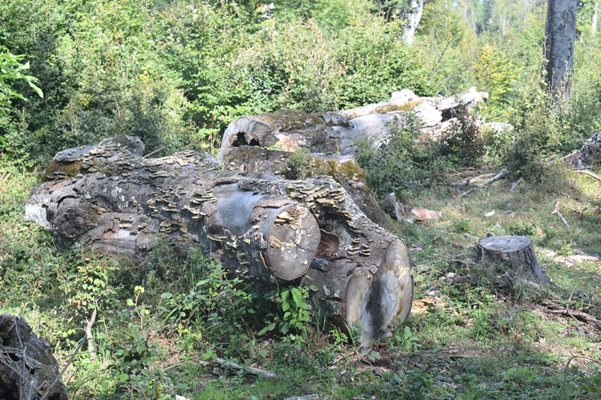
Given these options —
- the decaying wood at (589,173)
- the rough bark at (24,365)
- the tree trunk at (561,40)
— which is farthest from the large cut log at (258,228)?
the tree trunk at (561,40)

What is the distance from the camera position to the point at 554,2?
15656 mm

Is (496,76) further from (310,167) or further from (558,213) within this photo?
(310,167)

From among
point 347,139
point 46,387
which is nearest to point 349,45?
point 347,139

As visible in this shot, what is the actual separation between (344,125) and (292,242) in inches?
328

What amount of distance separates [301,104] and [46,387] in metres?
12.5

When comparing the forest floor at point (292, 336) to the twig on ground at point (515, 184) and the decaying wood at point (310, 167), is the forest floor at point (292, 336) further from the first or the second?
the twig on ground at point (515, 184)

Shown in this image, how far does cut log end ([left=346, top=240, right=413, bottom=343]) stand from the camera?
6.16 metres

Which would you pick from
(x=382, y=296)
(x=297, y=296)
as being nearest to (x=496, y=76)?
(x=382, y=296)

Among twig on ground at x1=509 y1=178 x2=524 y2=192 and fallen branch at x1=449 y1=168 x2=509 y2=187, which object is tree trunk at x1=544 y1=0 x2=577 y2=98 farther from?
twig on ground at x1=509 y1=178 x2=524 y2=192

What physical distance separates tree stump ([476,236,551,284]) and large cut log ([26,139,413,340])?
1.45 meters

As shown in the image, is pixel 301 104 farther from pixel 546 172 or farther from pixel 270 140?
pixel 546 172

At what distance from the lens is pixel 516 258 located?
7492 mm

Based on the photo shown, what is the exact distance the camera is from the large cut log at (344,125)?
12.6 meters

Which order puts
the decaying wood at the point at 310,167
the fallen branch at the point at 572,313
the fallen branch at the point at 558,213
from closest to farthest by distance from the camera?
the fallen branch at the point at 572,313, the decaying wood at the point at 310,167, the fallen branch at the point at 558,213
